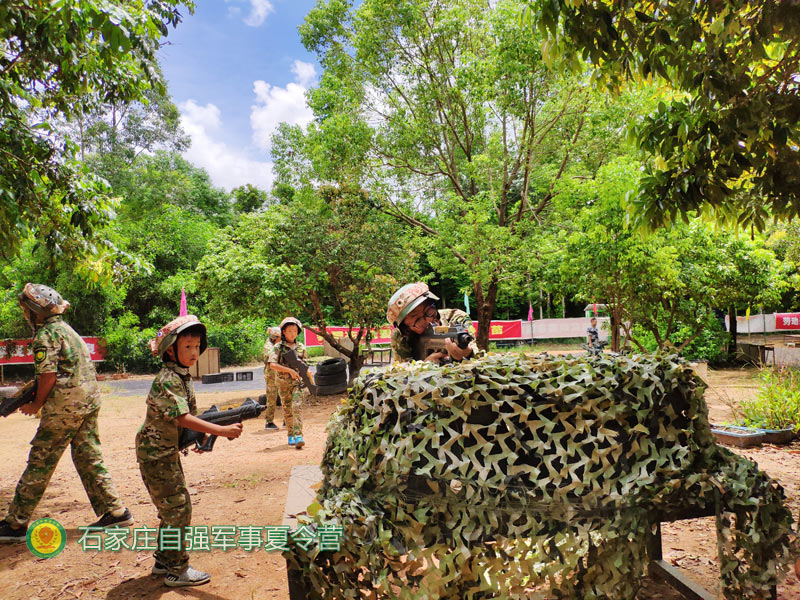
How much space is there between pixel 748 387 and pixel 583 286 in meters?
4.77

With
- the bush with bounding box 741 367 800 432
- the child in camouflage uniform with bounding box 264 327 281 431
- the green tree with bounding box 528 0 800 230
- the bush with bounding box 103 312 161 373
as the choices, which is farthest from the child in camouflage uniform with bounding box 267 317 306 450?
the bush with bounding box 103 312 161 373

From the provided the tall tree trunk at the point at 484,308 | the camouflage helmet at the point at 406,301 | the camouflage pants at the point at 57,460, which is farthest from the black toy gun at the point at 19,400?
the tall tree trunk at the point at 484,308

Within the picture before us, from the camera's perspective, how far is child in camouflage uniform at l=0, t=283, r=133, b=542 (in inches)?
164

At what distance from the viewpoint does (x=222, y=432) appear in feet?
10.6

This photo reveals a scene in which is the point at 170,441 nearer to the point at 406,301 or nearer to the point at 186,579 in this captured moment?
the point at 186,579

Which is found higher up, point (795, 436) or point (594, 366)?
point (594, 366)

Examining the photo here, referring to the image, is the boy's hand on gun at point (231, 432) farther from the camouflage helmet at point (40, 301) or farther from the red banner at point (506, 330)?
the red banner at point (506, 330)

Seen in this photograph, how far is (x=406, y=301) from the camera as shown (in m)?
3.86

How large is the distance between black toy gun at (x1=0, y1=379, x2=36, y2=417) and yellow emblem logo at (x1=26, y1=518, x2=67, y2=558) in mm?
1031

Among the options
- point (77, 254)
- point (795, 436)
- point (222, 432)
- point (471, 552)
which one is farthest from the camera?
point (795, 436)

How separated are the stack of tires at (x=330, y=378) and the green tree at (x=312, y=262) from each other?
464mm

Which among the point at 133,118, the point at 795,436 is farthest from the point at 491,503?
the point at 133,118

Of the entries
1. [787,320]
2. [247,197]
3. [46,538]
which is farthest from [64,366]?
[247,197]

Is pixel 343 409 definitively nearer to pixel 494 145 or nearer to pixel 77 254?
pixel 77 254
